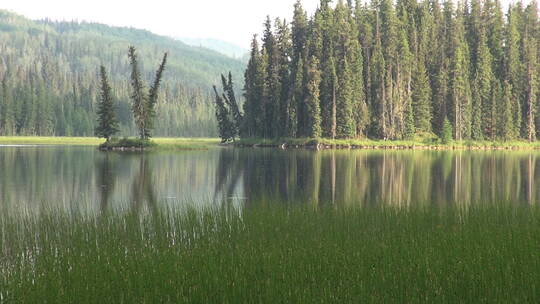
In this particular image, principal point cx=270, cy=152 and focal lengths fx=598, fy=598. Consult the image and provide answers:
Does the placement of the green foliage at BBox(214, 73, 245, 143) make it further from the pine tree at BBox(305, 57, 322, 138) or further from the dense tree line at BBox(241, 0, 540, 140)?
the pine tree at BBox(305, 57, 322, 138)

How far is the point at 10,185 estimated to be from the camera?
119 ft

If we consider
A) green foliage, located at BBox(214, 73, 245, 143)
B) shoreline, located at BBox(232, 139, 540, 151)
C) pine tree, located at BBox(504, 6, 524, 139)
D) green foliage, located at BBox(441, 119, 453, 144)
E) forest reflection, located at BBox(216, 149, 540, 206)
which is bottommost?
forest reflection, located at BBox(216, 149, 540, 206)

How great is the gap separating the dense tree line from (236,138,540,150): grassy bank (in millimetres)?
1909

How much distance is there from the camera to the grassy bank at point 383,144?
103188mm

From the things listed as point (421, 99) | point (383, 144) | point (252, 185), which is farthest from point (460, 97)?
point (252, 185)

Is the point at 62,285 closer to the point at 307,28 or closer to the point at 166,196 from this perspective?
the point at 166,196

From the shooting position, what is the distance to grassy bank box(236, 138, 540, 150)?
10319 centimetres

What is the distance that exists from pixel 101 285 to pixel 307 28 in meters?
106

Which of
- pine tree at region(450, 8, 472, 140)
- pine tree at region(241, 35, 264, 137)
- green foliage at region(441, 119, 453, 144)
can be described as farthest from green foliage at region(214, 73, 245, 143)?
pine tree at region(450, 8, 472, 140)

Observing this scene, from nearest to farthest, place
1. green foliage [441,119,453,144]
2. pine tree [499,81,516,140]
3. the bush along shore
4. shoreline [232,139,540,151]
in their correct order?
the bush along shore, shoreline [232,139,540,151], green foliage [441,119,453,144], pine tree [499,81,516,140]

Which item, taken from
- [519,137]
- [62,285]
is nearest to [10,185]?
[62,285]

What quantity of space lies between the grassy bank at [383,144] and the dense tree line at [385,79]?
1909mm

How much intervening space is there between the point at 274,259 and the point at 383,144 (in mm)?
93153

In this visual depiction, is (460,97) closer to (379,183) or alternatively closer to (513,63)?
(513,63)
